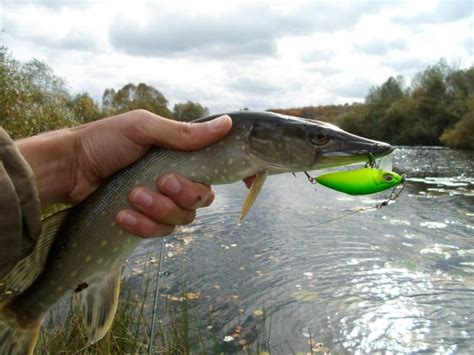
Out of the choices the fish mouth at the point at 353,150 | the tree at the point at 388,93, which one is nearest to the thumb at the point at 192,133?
the fish mouth at the point at 353,150

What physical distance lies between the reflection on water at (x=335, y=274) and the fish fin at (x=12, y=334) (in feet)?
7.63

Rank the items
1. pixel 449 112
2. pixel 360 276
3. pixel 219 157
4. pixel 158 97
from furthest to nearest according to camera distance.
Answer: pixel 158 97 → pixel 449 112 → pixel 360 276 → pixel 219 157

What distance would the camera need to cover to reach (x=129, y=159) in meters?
2.66

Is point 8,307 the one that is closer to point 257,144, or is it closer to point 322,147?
point 257,144

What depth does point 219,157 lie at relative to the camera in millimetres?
2299

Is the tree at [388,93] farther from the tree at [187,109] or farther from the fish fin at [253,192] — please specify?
the fish fin at [253,192]

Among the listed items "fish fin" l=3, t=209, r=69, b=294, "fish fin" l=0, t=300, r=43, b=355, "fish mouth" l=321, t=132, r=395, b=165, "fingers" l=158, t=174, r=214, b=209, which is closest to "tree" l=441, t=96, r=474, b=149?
"fish mouth" l=321, t=132, r=395, b=165

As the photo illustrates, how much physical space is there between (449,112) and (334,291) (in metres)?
42.0

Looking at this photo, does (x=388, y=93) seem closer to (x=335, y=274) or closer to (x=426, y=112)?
(x=426, y=112)

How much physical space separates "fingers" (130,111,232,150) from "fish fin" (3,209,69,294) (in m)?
0.71

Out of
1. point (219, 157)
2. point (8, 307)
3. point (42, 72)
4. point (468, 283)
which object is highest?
point (42, 72)

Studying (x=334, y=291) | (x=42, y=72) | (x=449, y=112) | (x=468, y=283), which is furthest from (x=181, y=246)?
(x=449, y=112)

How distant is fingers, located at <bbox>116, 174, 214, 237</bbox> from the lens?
2344 millimetres

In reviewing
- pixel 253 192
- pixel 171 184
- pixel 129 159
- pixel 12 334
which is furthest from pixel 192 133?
pixel 12 334
